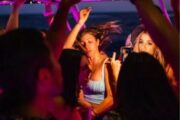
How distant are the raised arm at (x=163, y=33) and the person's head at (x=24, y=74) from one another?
10.7 inches

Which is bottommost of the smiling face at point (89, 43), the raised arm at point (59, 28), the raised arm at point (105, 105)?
the raised arm at point (105, 105)

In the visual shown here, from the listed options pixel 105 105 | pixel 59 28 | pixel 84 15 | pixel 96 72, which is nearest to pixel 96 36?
pixel 96 72

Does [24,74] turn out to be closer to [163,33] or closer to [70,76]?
[163,33]

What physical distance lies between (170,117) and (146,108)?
74 millimetres

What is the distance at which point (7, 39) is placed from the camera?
1.14 metres

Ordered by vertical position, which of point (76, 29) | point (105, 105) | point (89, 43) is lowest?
point (105, 105)

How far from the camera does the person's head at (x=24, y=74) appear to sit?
1107mm

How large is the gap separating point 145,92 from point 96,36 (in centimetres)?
182

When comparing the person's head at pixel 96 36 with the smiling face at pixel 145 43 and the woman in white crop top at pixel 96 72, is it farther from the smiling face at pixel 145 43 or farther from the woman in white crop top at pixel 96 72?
the smiling face at pixel 145 43

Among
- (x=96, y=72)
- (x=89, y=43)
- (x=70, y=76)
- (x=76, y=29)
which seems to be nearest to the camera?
(x=70, y=76)

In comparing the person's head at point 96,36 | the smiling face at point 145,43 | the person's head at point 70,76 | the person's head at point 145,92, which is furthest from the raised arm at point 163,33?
the person's head at point 96,36

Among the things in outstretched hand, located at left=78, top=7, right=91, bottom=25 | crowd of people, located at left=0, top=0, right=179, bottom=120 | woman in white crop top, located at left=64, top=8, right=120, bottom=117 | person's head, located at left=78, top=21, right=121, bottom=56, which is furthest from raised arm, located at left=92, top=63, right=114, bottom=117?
crowd of people, located at left=0, top=0, right=179, bottom=120

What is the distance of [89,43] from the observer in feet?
9.97

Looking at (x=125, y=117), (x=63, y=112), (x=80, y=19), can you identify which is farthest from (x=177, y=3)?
(x=80, y=19)
